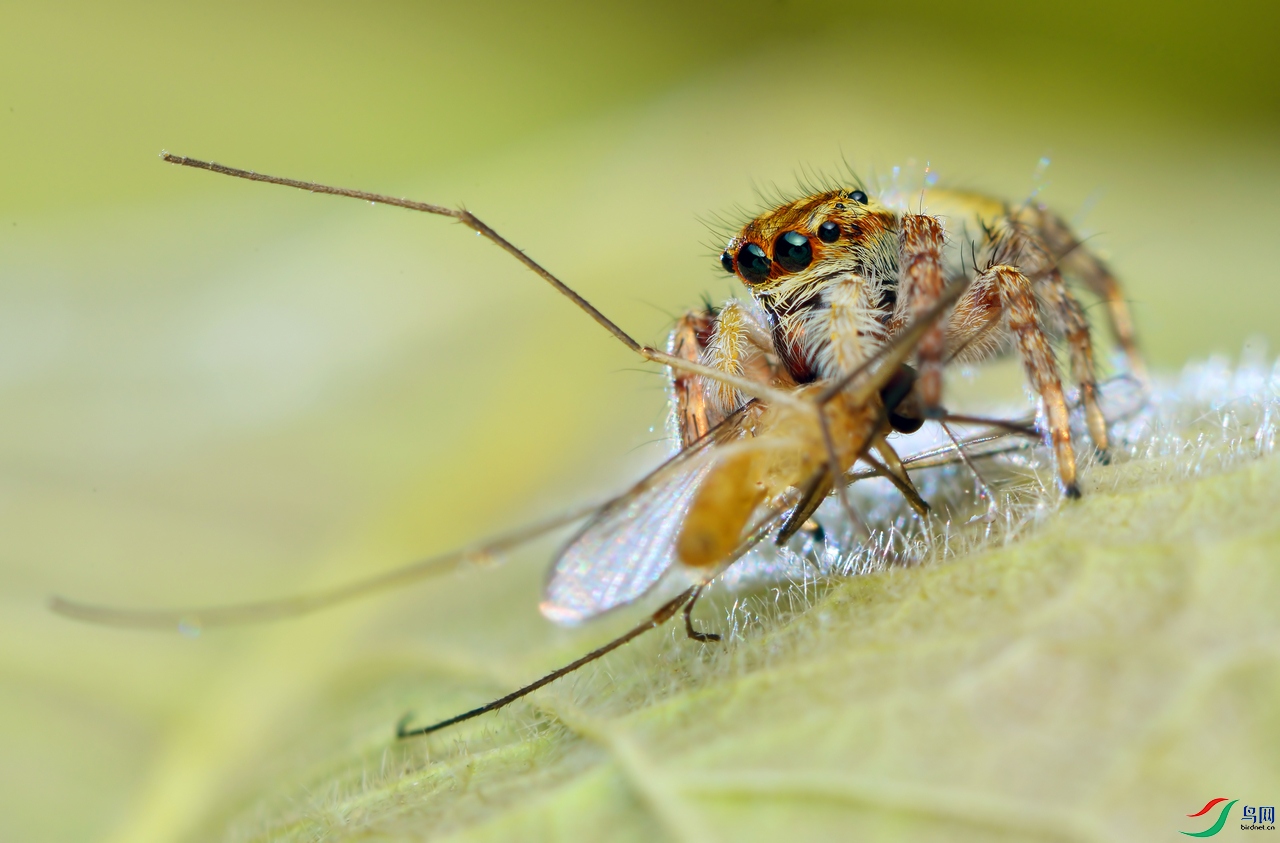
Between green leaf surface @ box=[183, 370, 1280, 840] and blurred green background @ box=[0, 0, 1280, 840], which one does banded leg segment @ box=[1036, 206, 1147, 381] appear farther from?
blurred green background @ box=[0, 0, 1280, 840]

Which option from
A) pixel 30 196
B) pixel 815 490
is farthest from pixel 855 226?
pixel 30 196

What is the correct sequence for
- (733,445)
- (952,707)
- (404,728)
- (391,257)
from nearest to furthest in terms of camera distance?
1. (952,707)
2. (733,445)
3. (404,728)
4. (391,257)

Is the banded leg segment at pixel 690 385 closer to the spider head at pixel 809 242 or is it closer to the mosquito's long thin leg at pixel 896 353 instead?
the spider head at pixel 809 242

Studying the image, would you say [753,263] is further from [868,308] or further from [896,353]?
[896,353]

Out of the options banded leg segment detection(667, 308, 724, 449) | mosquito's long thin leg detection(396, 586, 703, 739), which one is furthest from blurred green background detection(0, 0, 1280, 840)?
banded leg segment detection(667, 308, 724, 449)

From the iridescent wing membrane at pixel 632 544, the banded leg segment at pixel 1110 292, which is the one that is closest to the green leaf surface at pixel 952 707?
the iridescent wing membrane at pixel 632 544

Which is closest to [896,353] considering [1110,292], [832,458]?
[832,458]

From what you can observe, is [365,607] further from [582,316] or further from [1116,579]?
[1116,579]
